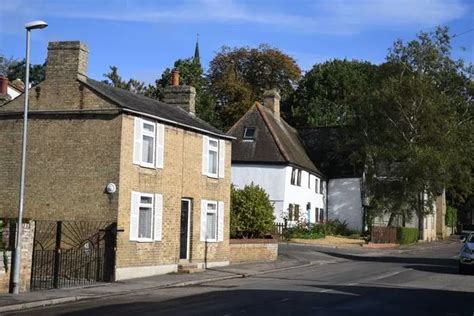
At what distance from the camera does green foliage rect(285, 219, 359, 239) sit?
1791 inches

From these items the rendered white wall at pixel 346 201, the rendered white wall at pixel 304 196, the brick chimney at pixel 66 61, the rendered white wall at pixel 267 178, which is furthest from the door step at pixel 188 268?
the rendered white wall at pixel 346 201

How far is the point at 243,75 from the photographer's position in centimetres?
6844

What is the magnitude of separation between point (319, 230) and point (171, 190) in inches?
1024

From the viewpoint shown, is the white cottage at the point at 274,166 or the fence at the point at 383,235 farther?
the white cottage at the point at 274,166

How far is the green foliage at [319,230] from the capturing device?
45.5 m

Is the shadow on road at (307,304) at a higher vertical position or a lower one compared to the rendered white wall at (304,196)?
lower

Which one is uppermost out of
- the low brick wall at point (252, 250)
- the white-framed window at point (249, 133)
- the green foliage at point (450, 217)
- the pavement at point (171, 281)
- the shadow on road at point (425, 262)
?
the white-framed window at point (249, 133)

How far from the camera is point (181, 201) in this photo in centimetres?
2559

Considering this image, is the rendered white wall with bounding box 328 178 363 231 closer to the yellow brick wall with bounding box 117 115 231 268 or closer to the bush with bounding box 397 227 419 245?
the bush with bounding box 397 227 419 245

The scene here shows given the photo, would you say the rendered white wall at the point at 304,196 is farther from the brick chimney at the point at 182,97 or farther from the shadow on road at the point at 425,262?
the brick chimney at the point at 182,97

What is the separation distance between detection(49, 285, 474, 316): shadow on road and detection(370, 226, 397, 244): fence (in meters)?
27.7

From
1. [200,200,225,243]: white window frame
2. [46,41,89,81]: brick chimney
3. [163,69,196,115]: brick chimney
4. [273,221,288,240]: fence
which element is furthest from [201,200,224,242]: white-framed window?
[273,221,288,240]: fence

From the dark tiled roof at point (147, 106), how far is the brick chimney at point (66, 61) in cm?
53

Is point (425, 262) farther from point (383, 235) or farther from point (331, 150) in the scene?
point (331, 150)
